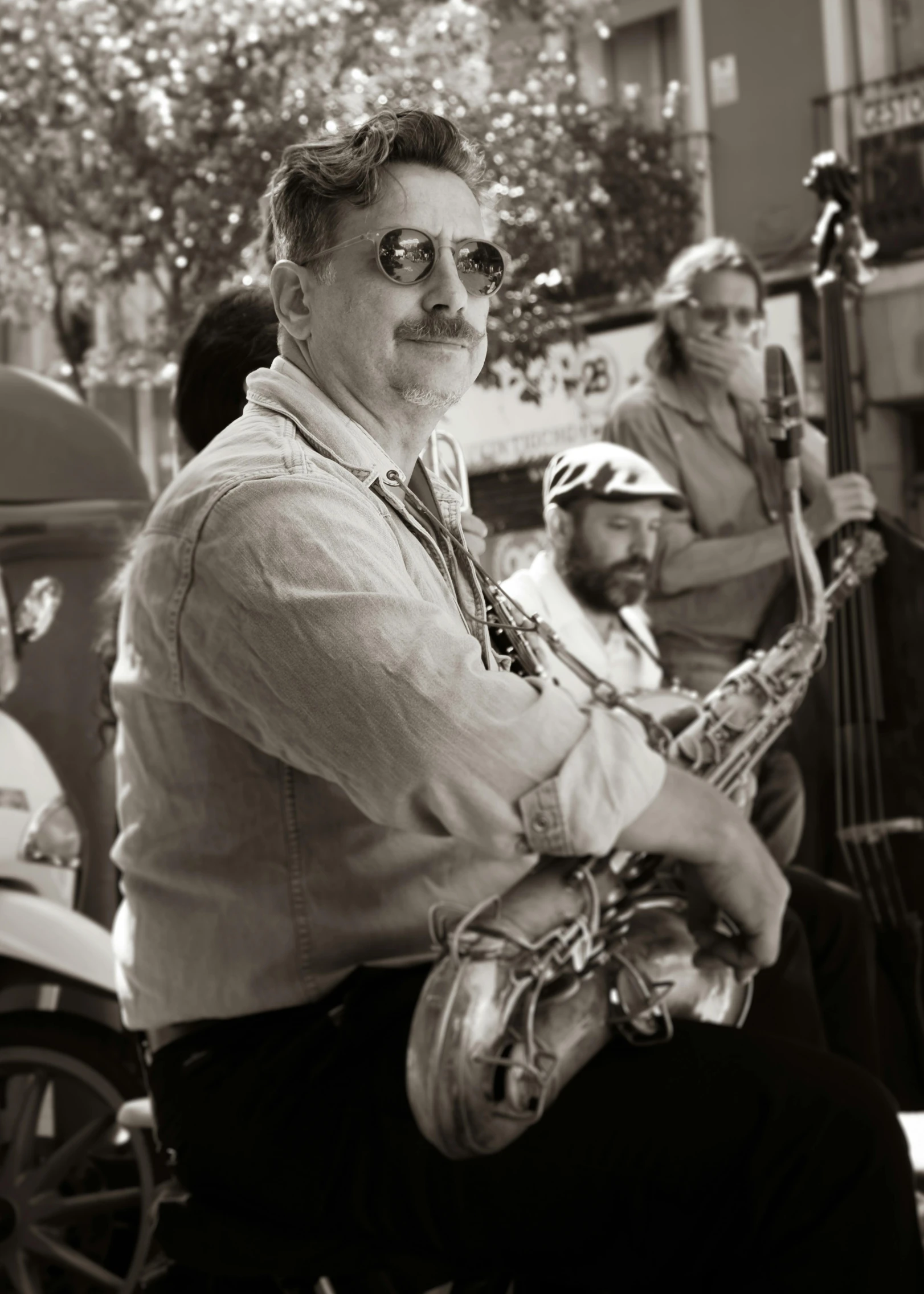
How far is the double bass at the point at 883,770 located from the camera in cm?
394

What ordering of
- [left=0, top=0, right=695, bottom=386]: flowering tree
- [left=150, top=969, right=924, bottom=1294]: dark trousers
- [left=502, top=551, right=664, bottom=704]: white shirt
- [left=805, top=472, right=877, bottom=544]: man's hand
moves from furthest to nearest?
[left=0, top=0, right=695, bottom=386]: flowering tree → [left=805, top=472, right=877, bottom=544]: man's hand → [left=502, top=551, right=664, bottom=704]: white shirt → [left=150, top=969, right=924, bottom=1294]: dark trousers

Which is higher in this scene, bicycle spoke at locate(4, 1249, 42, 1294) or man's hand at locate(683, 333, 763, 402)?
man's hand at locate(683, 333, 763, 402)

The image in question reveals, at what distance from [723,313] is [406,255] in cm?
253

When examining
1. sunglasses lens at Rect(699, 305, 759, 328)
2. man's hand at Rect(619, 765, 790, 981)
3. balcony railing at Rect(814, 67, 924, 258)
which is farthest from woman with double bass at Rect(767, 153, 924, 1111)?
balcony railing at Rect(814, 67, 924, 258)

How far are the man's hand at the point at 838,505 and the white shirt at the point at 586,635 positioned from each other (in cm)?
46

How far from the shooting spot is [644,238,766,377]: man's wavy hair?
13.7 ft

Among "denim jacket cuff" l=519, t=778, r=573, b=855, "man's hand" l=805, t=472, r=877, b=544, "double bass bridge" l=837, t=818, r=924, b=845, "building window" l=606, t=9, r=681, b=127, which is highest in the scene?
"building window" l=606, t=9, r=681, b=127

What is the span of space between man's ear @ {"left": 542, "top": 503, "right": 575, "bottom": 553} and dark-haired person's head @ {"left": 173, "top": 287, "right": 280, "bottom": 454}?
2.40 feet

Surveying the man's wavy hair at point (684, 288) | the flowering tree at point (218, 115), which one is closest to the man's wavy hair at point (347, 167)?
the man's wavy hair at point (684, 288)

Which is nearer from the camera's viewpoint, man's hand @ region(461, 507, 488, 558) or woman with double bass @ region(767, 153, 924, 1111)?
man's hand @ region(461, 507, 488, 558)

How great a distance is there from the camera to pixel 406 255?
176 cm

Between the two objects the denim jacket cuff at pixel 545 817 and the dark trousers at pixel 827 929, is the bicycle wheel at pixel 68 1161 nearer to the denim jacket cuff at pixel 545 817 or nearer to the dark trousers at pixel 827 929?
the dark trousers at pixel 827 929

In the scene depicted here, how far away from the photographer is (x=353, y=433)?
5.91 ft

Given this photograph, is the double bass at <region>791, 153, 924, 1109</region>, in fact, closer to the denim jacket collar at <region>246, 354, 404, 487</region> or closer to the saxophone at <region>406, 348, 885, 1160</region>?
the saxophone at <region>406, 348, 885, 1160</region>
